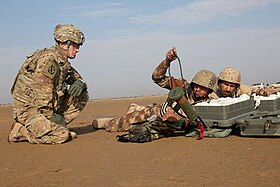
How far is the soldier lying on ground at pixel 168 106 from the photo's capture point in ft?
20.4

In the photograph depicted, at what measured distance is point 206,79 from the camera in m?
6.63

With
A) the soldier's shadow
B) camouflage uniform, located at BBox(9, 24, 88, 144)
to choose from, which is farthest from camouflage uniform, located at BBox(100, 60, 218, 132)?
camouflage uniform, located at BBox(9, 24, 88, 144)

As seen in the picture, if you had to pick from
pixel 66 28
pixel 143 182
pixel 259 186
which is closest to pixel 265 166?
pixel 259 186

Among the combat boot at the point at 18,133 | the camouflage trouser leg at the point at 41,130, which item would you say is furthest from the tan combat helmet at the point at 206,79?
the combat boot at the point at 18,133

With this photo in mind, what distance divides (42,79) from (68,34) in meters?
0.90

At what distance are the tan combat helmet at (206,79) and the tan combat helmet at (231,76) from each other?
34 centimetres

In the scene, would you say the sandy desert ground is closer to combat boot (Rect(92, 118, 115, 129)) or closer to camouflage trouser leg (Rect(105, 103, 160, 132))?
camouflage trouser leg (Rect(105, 103, 160, 132))

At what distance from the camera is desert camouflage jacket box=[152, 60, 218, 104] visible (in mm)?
6915

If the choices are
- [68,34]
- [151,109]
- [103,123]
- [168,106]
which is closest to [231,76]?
[168,106]

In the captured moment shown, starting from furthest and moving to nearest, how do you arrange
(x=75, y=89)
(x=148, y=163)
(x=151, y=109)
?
(x=151, y=109) < (x=75, y=89) < (x=148, y=163)

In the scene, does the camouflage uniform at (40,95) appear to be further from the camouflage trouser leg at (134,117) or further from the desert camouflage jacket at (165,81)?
the desert camouflage jacket at (165,81)

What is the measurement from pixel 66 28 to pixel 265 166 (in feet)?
13.4

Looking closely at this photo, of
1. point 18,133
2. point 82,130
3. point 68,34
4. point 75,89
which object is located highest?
point 68,34

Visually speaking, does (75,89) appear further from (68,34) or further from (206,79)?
(206,79)
